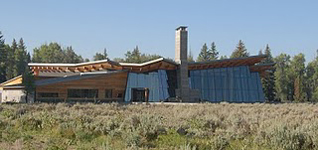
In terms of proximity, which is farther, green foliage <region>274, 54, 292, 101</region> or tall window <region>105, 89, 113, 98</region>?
green foliage <region>274, 54, 292, 101</region>

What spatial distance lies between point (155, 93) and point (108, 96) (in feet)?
18.2

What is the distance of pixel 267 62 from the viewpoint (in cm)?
8931

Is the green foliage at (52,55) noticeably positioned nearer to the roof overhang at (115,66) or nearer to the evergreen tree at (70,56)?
the evergreen tree at (70,56)

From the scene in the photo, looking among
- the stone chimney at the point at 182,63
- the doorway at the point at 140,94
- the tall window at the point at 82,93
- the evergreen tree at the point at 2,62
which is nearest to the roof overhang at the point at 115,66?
the stone chimney at the point at 182,63

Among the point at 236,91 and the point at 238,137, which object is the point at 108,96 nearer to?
the point at 236,91

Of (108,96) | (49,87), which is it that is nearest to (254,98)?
(108,96)

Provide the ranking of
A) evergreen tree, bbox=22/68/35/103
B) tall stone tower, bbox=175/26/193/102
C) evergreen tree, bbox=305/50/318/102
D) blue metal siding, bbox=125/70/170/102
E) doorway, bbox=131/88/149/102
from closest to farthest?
evergreen tree, bbox=22/68/35/103 → blue metal siding, bbox=125/70/170/102 → doorway, bbox=131/88/149/102 → tall stone tower, bbox=175/26/193/102 → evergreen tree, bbox=305/50/318/102

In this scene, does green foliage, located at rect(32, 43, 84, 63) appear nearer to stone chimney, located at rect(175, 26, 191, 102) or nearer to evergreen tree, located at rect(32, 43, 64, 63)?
evergreen tree, located at rect(32, 43, 64, 63)

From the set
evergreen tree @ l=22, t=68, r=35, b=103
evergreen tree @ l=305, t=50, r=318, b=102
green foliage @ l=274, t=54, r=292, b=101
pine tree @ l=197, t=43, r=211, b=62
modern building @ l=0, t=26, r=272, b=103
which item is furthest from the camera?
pine tree @ l=197, t=43, r=211, b=62

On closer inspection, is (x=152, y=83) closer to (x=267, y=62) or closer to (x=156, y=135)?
(x=156, y=135)

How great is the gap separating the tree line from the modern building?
30.0ft

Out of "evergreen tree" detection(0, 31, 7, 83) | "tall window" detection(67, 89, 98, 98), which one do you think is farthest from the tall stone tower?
"evergreen tree" detection(0, 31, 7, 83)

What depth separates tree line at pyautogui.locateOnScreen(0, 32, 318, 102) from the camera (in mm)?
65375

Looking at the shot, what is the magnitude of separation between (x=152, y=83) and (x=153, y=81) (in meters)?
0.29
